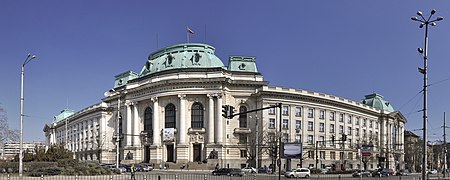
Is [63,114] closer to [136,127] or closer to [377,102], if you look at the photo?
[136,127]

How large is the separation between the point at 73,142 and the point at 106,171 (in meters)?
102

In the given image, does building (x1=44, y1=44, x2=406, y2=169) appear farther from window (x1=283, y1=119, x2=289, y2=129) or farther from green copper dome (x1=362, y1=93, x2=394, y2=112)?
green copper dome (x1=362, y1=93, x2=394, y2=112)

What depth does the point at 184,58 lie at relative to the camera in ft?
335

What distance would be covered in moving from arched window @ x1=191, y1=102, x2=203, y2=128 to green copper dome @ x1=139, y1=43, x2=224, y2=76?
9305 mm

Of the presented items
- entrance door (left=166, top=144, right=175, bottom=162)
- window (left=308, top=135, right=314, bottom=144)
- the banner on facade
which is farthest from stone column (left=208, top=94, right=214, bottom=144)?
window (left=308, top=135, right=314, bottom=144)

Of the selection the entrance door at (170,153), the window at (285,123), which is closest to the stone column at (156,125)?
the entrance door at (170,153)

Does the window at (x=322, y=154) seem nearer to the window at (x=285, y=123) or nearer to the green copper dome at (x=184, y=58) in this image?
the window at (x=285, y=123)

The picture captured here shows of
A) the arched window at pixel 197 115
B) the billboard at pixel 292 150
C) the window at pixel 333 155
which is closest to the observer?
the billboard at pixel 292 150

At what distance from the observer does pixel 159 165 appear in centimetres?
9525

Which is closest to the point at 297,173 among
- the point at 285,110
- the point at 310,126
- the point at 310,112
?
the point at 285,110

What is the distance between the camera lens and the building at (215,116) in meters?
95.6

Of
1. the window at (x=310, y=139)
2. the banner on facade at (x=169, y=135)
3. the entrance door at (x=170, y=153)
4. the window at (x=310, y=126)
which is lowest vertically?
the entrance door at (x=170, y=153)

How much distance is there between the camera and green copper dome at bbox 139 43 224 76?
10156 centimetres

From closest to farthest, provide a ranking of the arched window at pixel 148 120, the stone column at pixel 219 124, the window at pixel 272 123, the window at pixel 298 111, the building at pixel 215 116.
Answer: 1. the stone column at pixel 219 124
2. the building at pixel 215 116
3. the window at pixel 272 123
4. the window at pixel 298 111
5. the arched window at pixel 148 120
